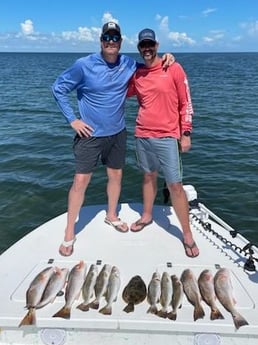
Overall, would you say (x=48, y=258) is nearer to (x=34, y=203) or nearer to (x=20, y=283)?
(x=20, y=283)

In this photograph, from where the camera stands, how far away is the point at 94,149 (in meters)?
5.09

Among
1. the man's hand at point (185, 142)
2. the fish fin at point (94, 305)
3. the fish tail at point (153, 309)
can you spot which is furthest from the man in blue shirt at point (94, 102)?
the fish tail at point (153, 309)

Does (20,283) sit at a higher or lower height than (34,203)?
higher

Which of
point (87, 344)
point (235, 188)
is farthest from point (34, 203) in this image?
point (87, 344)

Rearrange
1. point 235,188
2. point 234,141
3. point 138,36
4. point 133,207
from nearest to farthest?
point 138,36
point 133,207
point 235,188
point 234,141

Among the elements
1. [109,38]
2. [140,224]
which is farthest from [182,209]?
[109,38]

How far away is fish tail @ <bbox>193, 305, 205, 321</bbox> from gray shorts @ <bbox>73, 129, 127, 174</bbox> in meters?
2.12

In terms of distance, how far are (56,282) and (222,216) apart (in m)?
4.82

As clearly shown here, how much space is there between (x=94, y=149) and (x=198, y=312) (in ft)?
7.59

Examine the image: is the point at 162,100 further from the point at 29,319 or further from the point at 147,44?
the point at 29,319

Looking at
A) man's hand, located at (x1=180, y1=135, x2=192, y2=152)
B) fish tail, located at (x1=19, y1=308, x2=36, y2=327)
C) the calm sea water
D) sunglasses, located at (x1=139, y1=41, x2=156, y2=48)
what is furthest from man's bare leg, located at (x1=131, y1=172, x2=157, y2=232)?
the calm sea water

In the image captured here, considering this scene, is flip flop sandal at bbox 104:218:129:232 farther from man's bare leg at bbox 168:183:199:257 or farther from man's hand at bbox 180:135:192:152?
man's hand at bbox 180:135:192:152

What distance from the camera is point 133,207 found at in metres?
6.33

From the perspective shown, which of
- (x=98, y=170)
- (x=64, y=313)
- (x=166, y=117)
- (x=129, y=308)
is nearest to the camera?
(x=64, y=313)
